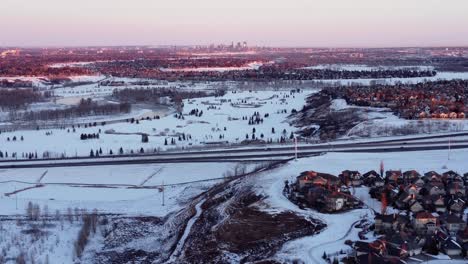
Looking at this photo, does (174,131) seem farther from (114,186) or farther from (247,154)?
(114,186)

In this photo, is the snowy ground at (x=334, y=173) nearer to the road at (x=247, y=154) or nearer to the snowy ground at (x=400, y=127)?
the road at (x=247, y=154)

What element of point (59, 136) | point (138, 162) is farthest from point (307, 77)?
point (138, 162)

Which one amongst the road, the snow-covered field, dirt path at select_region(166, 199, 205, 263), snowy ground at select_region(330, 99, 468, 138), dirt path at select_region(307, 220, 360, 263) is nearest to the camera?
dirt path at select_region(307, 220, 360, 263)

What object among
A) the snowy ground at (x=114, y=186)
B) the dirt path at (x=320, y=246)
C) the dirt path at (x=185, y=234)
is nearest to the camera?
the dirt path at (x=320, y=246)

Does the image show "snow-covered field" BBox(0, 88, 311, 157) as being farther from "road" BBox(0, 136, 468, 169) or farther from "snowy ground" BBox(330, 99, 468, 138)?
"snowy ground" BBox(330, 99, 468, 138)

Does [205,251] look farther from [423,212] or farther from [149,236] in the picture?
[423,212]

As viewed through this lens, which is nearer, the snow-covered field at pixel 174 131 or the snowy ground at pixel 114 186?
the snowy ground at pixel 114 186

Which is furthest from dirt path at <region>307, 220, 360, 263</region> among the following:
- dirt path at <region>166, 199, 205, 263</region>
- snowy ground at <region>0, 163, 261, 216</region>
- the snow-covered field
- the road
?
the snow-covered field

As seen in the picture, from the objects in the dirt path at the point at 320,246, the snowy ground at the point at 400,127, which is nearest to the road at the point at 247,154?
the snowy ground at the point at 400,127
